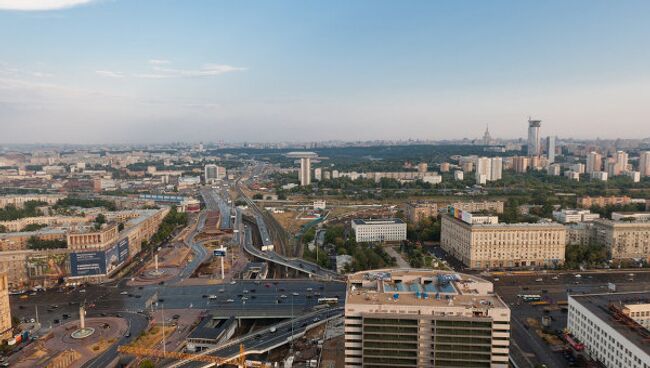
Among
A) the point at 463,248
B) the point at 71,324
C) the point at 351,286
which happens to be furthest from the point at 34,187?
the point at 351,286

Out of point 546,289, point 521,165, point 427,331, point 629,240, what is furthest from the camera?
point 521,165

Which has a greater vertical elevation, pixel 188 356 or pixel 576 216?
pixel 576 216

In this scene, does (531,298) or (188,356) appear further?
(531,298)

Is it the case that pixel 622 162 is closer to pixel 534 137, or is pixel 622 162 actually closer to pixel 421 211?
pixel 534 137

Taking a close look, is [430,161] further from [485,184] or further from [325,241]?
[325,241]

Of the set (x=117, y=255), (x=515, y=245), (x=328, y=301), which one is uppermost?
(x=515, y=245)

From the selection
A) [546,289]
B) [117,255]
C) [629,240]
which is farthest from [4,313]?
[629,240]

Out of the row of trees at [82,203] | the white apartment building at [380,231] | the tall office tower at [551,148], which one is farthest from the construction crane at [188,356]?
the tall office tower at [551,148]
